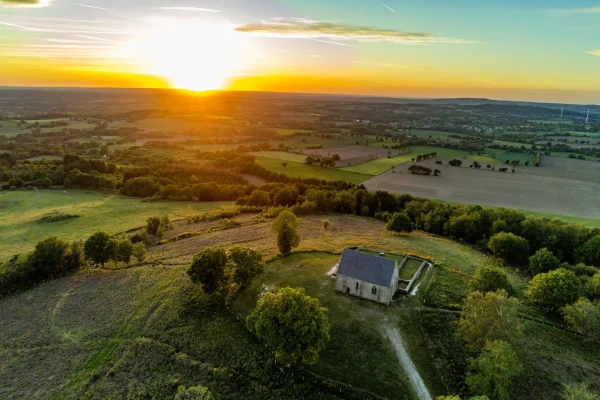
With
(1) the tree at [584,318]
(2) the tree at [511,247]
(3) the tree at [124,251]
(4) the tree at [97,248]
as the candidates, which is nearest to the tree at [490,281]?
(1) the tree at [584,318]

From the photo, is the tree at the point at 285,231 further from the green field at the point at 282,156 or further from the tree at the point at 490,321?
Result: the green field at the point at 282,156

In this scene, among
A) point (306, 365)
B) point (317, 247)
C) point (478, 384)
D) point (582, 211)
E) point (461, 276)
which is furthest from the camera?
point (582, 211)

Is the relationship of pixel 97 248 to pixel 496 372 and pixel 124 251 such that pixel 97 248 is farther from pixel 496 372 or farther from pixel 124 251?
pixel 496 372

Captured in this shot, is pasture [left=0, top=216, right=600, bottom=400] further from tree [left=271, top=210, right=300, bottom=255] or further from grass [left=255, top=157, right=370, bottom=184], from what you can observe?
grass [left=255, top=157, right=370, bottom=184]

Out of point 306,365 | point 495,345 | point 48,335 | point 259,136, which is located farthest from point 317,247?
point 259,136

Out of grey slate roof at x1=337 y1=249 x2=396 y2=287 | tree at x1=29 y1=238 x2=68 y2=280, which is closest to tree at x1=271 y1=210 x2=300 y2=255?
grey slate roof at x1=337 y1=249 x2=396 y2=287

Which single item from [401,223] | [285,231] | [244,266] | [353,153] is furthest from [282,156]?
[244,266]

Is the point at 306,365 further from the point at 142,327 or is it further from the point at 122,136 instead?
the point at 122,136

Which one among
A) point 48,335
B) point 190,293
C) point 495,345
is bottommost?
point 48,335
